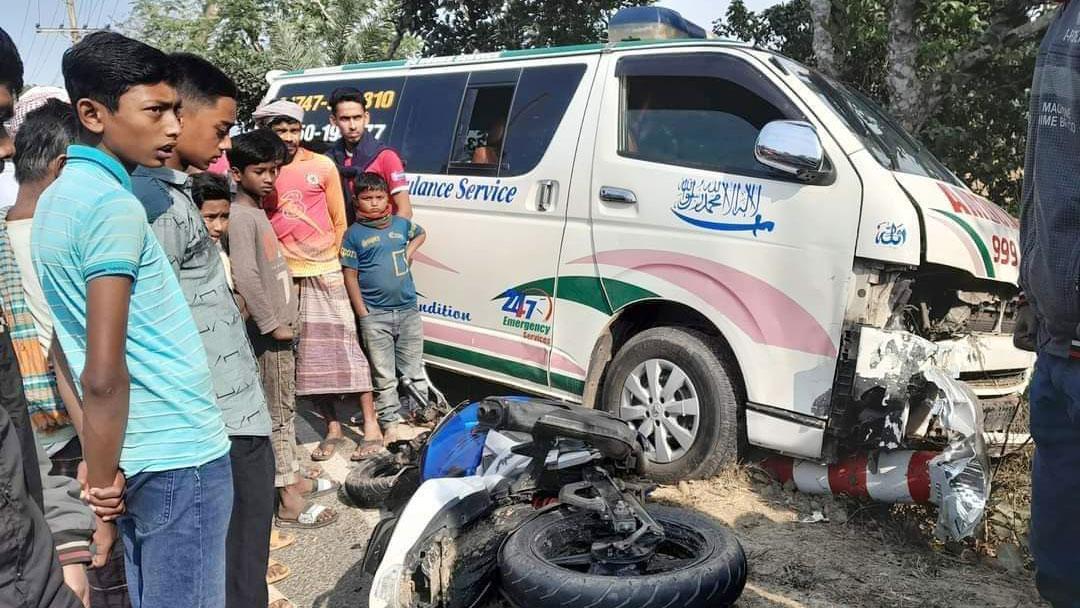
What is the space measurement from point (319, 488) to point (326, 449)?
56 centimetres

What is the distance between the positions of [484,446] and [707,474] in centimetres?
142

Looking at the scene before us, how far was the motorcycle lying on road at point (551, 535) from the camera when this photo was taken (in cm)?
225

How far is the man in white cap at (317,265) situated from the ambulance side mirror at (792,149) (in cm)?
249

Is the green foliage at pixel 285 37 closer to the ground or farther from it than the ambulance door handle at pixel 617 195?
farther from it

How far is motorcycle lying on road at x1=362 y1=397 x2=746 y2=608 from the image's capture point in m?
2.25

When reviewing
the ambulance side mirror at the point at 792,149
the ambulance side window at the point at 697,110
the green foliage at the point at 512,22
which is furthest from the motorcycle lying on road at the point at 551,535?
the green foliage at the point at 512,22

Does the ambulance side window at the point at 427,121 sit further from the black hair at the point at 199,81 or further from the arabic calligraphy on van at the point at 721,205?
the black hair at the point at 199,81

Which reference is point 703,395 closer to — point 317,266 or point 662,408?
point 662,408

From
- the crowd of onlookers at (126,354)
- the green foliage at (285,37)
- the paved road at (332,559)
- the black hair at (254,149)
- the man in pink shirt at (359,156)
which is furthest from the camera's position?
the green foliage at (285,37)

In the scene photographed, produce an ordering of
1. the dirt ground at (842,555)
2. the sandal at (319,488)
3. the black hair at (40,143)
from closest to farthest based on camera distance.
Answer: the black hair at (40,143) → the dirt ground at (842,555) → the sandal at (319,488)

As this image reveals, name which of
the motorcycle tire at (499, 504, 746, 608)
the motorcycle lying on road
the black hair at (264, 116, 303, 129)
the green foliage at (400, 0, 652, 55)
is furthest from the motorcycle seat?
the green foliage at (400, 0, 652, 55)

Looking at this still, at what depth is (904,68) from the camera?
7.64 metres

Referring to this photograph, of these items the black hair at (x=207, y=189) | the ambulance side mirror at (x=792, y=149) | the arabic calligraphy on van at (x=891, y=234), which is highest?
the ambulance side mirror at (x=792, y=149)

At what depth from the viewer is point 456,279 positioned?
508cm
